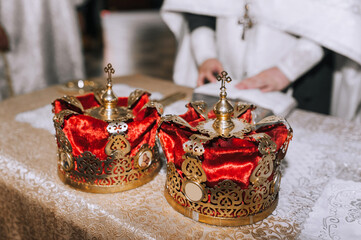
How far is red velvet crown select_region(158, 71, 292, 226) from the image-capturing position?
559 millimetres

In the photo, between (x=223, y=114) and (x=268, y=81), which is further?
(x=268, y=81)

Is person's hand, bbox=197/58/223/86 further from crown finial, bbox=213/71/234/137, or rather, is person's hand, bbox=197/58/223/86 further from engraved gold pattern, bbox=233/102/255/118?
crown finial, bbox=213/71/234/137

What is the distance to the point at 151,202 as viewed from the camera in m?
0.65

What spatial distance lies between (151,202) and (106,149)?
13cm

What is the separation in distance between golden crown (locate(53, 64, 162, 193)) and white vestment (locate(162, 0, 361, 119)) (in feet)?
2.36

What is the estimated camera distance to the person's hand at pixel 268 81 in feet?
3.81

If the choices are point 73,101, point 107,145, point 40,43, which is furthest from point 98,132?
point 40,43


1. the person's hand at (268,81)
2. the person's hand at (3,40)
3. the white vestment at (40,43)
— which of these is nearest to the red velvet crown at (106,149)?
the person's hand at (268,81)

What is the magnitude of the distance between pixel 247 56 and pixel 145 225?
3.02 feet

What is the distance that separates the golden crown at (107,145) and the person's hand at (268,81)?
1.77 feet

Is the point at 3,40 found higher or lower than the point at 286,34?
lower

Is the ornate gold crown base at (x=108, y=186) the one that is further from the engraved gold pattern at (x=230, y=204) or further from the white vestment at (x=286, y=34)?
the white vestment at (x=286, y=34)

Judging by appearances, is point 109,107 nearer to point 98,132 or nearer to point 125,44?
point 98,132

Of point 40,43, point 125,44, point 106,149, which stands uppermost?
point 106,149
